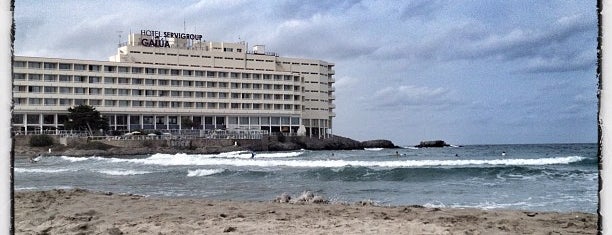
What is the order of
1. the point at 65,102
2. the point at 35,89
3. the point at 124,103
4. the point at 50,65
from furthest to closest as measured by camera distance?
the point at 124,103 → the point at 65,102 → the point at 50,65 → the point at 35,89

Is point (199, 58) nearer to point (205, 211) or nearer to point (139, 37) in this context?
point (139, 37)

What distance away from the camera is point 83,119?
→ 57.8m

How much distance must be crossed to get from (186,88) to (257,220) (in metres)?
65.6

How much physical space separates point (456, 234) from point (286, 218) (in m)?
2.23

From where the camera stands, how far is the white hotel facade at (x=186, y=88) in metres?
61.2

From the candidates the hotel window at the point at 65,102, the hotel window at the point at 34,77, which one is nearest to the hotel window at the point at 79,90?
the hotel window at the point at 65,102

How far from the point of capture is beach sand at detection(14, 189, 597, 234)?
18.4 feet

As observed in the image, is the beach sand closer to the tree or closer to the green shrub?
the green shrub

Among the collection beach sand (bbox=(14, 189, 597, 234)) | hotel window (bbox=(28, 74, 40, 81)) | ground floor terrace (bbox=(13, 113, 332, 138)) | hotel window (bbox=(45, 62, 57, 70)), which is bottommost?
beach sand (bbox=(14, 189, 597, 234))

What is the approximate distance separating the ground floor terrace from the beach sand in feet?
168

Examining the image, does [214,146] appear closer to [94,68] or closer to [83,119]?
[83,119]

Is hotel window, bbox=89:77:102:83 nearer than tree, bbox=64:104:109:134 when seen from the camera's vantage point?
No

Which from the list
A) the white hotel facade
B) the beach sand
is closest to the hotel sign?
the white hotel facade

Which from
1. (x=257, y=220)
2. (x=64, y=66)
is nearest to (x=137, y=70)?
(x=64, y=66)
